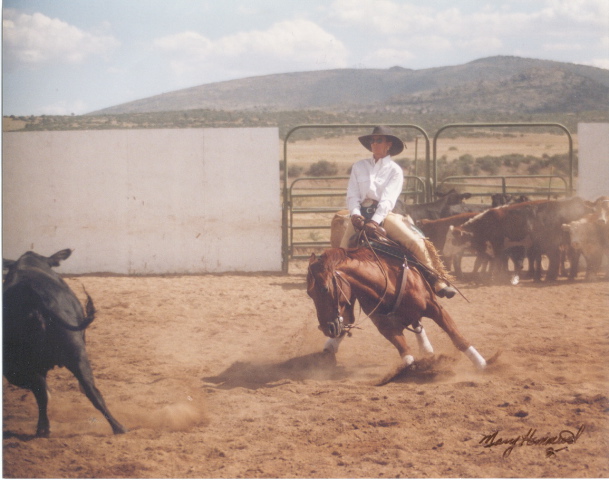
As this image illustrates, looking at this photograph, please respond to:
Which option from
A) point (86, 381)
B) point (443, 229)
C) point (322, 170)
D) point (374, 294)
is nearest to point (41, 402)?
point (86, 381)

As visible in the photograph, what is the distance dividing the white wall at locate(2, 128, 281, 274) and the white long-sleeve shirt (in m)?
4.51

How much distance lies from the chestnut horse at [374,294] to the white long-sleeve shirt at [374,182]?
60cm

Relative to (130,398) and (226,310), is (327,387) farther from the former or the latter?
(226,310)

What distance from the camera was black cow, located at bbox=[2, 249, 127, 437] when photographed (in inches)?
162

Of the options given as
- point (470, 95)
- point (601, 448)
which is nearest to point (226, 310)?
point (601, 448)

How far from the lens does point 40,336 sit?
4117 mm

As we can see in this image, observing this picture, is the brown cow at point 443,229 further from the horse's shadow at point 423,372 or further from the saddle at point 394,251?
the horse's shadow at point 423,372

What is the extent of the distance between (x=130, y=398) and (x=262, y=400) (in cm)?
102

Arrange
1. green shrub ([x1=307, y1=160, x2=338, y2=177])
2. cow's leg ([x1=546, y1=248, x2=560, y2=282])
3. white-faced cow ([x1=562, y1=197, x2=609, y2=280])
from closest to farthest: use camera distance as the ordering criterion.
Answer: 1. white-faced cow ([x1=562, y1=197, x2=609, y2=280])
2. cow's leg ([x1=546, y1=248, x2=560, y2=282])
3. green shrub ([x1=307, y1=160, x2=338, y2=177])

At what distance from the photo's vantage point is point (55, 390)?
17.6ft

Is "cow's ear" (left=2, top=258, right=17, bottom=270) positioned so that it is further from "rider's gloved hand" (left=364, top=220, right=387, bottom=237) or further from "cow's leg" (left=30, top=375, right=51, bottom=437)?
"rider's gloved hand" (left=364, top=220, right=387, bottom=237)

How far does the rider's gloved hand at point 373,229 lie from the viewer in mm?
5652

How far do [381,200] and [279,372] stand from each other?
1.76 meters
